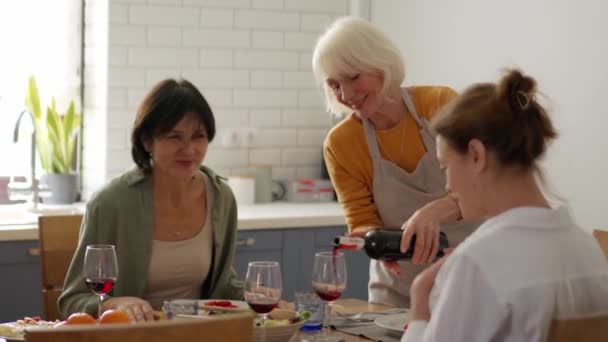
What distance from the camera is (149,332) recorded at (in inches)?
68.4

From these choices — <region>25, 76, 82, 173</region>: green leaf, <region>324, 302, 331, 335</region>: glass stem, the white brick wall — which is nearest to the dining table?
<region>324, 302, 331, 335</region>: glass stem

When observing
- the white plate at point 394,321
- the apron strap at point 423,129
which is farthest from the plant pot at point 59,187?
the white plate at point 394,321

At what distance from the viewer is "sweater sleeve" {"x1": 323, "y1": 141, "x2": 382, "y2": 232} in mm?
3125

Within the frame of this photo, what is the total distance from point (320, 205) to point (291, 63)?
0.76 meters

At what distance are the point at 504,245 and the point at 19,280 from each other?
2.72 m

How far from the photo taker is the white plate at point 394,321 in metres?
2.62

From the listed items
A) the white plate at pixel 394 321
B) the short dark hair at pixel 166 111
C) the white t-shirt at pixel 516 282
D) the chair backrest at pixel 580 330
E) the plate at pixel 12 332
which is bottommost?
the white plate at pixel 394 321

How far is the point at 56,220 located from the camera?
3.22m

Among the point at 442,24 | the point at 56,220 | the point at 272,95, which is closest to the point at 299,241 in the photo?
the point at 272,95

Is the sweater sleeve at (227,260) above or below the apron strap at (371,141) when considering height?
below

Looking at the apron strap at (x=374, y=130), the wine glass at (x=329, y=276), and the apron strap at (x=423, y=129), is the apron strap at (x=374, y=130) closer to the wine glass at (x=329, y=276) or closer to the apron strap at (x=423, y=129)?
the apron strap at (x=423, y=129)

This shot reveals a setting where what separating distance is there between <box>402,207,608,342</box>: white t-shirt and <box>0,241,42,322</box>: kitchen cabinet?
254cm

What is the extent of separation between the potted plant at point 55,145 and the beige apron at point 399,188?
2144mm

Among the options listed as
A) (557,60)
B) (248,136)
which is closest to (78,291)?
(557,60)
